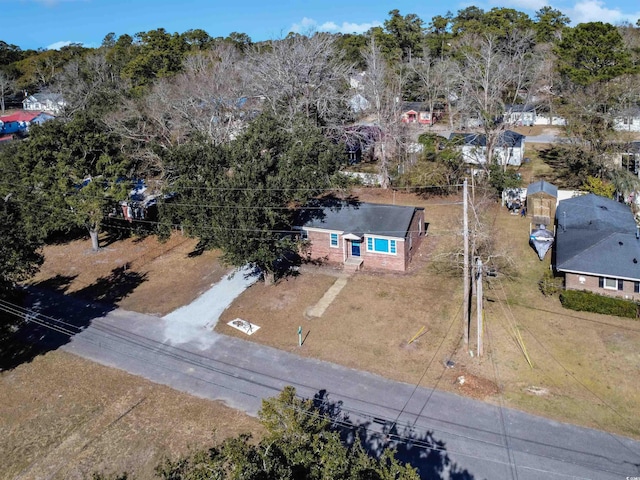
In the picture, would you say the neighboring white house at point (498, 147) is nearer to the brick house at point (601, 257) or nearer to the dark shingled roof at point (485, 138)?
the dark shingled roof at point (485, 138)

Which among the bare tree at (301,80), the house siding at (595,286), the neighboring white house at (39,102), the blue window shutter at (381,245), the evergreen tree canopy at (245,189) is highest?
the neighboring white house at (39,102)

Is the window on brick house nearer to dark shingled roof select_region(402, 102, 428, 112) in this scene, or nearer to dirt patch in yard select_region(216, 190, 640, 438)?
dirt patch in yard select_region(216, 190, 640, 438)

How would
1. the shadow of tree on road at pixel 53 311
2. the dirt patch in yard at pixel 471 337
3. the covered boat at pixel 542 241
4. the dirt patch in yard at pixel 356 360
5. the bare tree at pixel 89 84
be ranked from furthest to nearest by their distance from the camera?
the bare tree at pixel 89 84 < the covered boat at pixel 542 241 < the shadow of tree on road at pixel 53 311 < the dirt patch in yard at pixel 471 337 < the dirt patch in yard at pixel 356 360

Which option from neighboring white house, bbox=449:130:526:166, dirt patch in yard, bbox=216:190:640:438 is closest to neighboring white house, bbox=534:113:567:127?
neighboring white house, bbox=449:130:526:166

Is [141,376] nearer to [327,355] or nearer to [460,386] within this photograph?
[327,355]

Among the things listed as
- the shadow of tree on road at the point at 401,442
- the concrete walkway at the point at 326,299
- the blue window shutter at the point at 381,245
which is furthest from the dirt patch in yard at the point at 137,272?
the shadow of tree on road at the point at 401,442

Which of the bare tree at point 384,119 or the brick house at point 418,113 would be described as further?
the brick house at point 418,113

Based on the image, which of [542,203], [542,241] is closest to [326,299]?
[542,241]

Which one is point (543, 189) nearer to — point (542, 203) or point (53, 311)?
point (542, 203)
